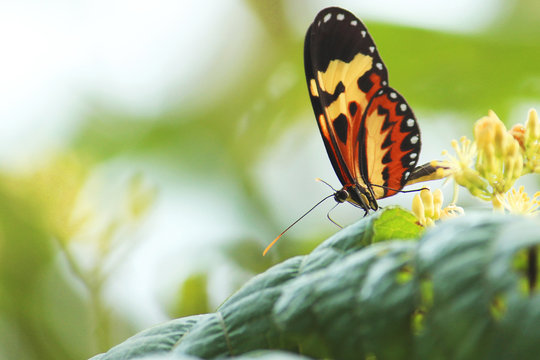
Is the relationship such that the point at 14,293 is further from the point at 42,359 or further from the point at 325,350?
the point at 325,350

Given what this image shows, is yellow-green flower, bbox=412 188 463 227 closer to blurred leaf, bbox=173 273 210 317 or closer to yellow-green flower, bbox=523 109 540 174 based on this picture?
yellow-green flower, bbox=523 109 540 174

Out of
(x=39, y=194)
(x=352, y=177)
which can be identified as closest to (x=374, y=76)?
(x=352, y=177)

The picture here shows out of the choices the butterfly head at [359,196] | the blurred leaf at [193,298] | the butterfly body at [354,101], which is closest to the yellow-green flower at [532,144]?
the butterfly body at [354,101]

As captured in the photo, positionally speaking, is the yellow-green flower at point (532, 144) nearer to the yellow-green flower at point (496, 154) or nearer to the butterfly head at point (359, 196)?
the yellow-green flower at point (496, 154)

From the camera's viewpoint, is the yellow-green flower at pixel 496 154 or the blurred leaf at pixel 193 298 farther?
the blurred leaf at pixel 193 298

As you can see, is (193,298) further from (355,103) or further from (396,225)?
(396,225)

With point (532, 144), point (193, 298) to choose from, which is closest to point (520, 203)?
point (532, 144)

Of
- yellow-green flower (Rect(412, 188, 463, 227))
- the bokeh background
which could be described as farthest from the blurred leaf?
yellow-green flower (Rect(412, 188, 463, 227))

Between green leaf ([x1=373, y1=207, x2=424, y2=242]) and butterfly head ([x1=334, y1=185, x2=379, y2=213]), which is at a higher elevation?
green leaf ([x1=373, y1=207, x2=424, y2=242])
